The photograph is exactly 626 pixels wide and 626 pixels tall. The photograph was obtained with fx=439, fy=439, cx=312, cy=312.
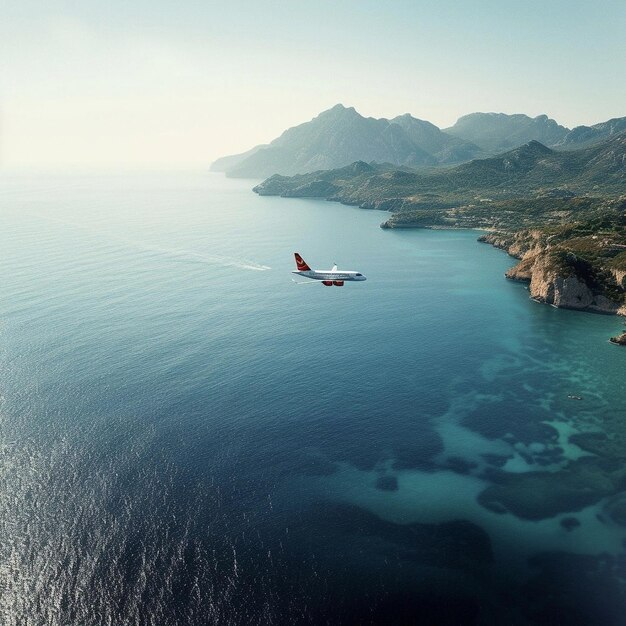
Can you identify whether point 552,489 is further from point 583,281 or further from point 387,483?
point 583,281

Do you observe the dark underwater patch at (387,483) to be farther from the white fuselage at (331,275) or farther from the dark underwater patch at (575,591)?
the white fuselage at (331,275)

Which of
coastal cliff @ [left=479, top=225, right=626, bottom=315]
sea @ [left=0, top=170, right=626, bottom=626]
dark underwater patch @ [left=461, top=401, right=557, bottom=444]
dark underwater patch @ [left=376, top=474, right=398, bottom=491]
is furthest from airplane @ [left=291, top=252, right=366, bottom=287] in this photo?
coastal cliff @ [left=479, top=225, right=626, bottom=315]

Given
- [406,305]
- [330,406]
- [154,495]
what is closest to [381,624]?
[154,495]

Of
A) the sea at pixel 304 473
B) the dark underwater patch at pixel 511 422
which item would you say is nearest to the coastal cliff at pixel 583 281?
the sea at pixel 304 473

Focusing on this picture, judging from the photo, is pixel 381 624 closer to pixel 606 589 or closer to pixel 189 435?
pixel 606 589

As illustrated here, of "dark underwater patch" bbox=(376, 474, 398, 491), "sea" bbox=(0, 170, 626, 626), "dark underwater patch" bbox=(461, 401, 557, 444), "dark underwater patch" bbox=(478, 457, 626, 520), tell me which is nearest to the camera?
"sea" bbox=(0, 170, 626, 626)

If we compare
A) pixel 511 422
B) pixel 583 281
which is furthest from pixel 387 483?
pixel 583 281

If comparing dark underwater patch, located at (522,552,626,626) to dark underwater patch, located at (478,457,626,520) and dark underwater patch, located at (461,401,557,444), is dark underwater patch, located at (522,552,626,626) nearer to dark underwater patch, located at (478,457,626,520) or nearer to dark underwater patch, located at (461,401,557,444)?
dark underwater patch, located at (478,457,626,520)

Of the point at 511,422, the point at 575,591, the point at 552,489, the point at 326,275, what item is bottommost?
the point at 575,591
